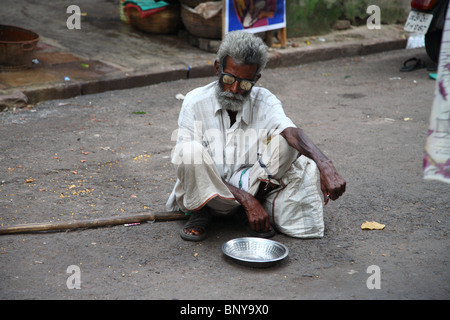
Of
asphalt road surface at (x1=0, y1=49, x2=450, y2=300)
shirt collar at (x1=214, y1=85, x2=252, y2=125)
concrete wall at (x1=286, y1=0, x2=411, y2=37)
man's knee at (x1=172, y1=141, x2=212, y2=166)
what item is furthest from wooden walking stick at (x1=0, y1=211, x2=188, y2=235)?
concrete wall at (x1=286, y1=0, x2=411, y2=37)

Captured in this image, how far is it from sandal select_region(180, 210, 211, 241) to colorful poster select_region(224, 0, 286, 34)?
445 centimetres

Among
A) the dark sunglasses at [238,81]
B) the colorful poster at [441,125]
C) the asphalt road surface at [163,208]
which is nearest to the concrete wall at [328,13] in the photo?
the asphalt road surface at [163,208]

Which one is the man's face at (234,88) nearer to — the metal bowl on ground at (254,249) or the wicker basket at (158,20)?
the metal bowl on ground at (254,249)

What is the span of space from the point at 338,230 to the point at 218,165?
916 millimetres

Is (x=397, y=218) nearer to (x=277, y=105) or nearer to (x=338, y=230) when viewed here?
(x=338, y=230)

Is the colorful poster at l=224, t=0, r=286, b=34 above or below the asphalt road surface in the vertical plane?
above

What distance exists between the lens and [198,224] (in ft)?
11.5

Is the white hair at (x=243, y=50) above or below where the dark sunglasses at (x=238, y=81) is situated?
above

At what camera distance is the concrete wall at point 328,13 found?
8883mm

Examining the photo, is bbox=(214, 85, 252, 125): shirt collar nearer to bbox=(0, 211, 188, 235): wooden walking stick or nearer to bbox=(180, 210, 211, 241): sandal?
bbox=(180, 210, 211, 241): sandal

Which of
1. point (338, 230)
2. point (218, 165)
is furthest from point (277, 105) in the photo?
point (338, 230)

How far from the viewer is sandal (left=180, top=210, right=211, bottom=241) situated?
347cm

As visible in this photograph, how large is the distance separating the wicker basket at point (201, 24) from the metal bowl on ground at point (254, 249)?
201 inches

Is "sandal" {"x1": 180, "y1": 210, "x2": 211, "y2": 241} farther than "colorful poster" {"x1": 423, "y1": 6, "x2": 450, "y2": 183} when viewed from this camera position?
Yes
